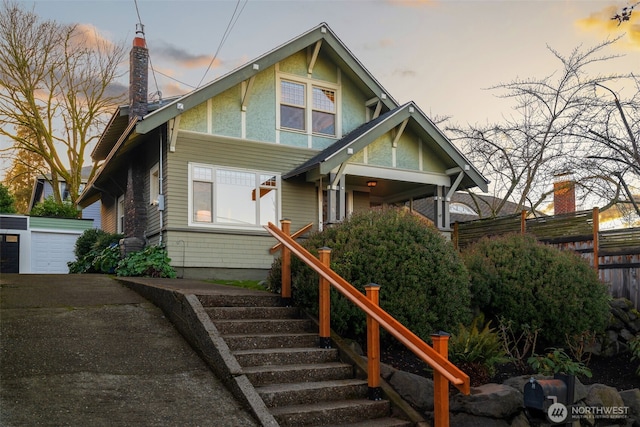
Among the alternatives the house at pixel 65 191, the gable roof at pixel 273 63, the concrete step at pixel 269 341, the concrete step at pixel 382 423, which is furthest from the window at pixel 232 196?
the house at pixel 65 191

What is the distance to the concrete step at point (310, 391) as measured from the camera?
553 cm

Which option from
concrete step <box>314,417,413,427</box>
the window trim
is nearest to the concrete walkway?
concrete step <box>314,417,413,427</box>

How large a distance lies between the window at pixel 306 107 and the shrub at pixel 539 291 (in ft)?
22.8

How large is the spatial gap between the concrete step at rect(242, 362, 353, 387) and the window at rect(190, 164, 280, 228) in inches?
283

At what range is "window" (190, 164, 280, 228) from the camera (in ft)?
42.4

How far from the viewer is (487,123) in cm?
1869

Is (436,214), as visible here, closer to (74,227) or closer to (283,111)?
(283,111)

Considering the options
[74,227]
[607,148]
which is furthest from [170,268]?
[74,227]

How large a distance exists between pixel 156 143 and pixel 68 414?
970 centimetres

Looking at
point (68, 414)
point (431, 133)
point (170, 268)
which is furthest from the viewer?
point (431, 133)

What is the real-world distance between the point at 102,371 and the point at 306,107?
1022 cm

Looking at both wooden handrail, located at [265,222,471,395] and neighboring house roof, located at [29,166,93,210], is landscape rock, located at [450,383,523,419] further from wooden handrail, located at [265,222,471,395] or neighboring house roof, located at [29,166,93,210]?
neighboring house roof, located at [29,166,93,210]

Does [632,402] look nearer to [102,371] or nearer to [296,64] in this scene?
[102,371]

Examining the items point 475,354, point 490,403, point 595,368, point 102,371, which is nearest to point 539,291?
point 595,368
